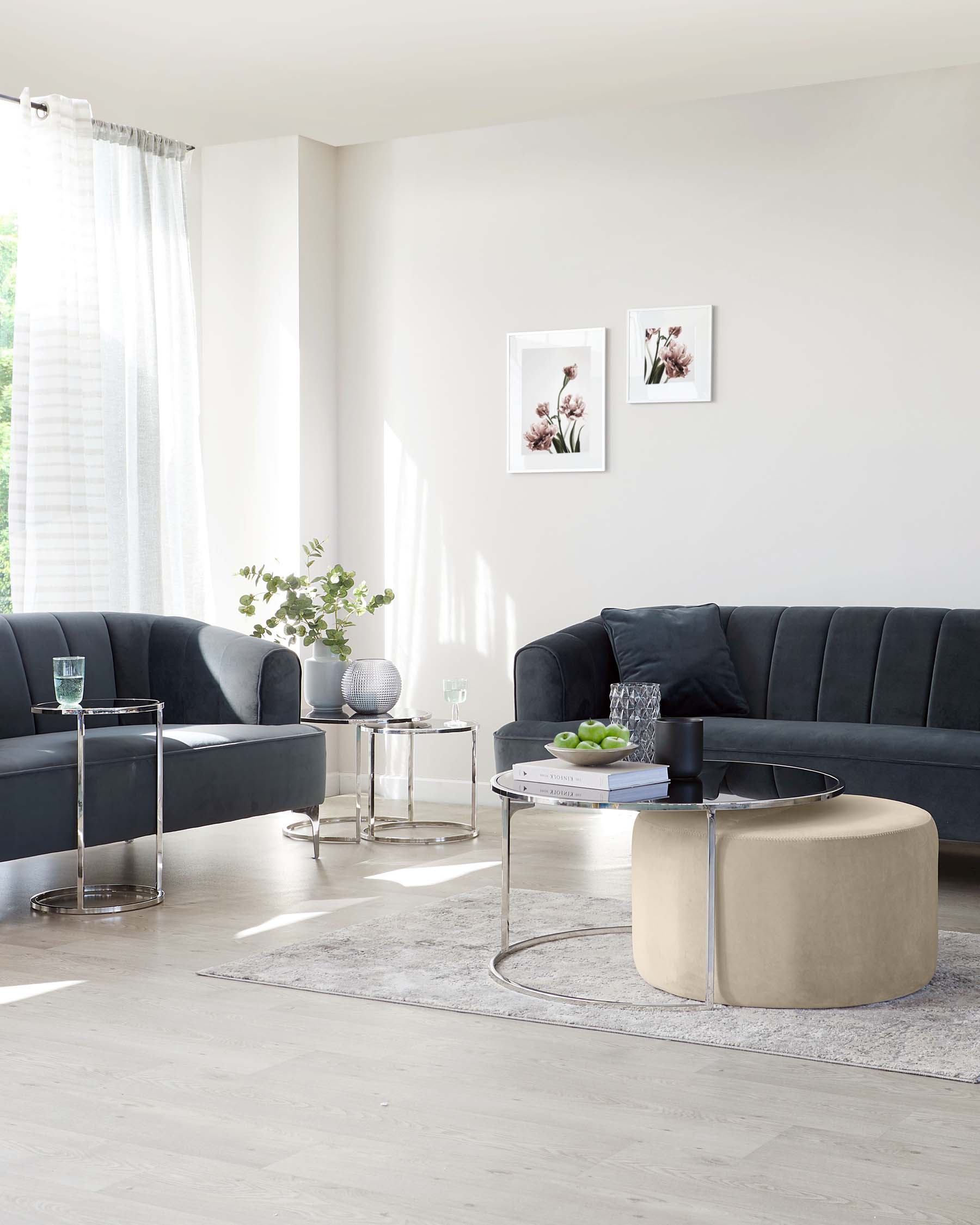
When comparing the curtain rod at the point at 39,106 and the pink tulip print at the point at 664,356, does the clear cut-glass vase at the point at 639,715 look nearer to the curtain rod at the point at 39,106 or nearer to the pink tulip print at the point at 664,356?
the pink tulip print at the point at 664,356

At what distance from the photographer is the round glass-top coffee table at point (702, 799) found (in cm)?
329

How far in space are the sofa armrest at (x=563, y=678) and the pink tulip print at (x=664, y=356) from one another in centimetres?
116

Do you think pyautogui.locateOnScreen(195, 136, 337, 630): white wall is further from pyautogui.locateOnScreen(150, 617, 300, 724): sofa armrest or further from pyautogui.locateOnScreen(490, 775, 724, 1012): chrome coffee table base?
pyautogui.locateOnScreen(490, 775, 724, 1012): chrome coffee table base

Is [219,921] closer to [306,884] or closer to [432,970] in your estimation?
[306,884]

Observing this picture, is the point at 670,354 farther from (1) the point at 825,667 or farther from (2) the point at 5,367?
(2) the point at 5,367

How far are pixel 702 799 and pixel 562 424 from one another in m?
3.14

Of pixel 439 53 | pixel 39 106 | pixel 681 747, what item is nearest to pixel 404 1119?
pixel 681 747

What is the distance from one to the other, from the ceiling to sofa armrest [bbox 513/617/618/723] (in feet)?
6.64

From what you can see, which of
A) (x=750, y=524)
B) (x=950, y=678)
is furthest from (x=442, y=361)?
(x=950, y=678)

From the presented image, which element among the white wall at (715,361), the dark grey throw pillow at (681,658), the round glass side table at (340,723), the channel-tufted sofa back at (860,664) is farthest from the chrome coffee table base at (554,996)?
the white wall at (715,361)

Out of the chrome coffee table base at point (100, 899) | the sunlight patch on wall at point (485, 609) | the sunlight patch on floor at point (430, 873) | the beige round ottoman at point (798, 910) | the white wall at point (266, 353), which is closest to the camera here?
the beige round ottoman at point (798, 910)

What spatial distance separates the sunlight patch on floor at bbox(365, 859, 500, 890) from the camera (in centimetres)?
480

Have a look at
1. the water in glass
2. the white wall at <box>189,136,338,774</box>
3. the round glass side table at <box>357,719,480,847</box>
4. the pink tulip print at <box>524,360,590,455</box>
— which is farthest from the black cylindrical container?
the white wall at <box>189,136,338,774</box>

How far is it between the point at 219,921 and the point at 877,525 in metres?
2.87
